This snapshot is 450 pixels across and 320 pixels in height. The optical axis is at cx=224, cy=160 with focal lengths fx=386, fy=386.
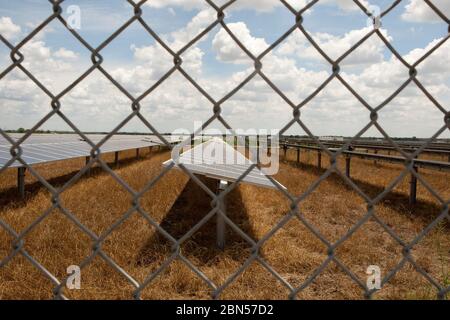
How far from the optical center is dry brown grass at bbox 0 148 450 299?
298cm

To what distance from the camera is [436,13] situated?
111cm

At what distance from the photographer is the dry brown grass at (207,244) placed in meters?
2.98

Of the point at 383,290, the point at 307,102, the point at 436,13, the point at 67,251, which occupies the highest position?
the point at 436,13

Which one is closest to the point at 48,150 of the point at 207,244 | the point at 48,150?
the point at 48,150

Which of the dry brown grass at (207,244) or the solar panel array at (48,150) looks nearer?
the dry brown grass at (207,244)

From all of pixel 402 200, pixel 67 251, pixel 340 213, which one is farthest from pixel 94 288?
pixel 402 200

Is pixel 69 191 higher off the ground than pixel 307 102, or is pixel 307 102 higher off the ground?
pixel 307 102

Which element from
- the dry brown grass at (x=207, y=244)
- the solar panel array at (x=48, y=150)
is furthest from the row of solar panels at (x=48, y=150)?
the dry brown grass at (x=207, y=244)

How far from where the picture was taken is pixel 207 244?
4191 mm

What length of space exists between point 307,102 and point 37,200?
5865mm

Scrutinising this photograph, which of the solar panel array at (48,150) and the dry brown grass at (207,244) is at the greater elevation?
the solar panel array at (48,150)

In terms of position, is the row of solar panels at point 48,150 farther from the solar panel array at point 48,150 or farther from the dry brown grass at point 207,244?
the dry brown grass at point 207,244

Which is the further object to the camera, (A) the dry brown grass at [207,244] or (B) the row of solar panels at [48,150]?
(B) the row of solar panels at [48,150]

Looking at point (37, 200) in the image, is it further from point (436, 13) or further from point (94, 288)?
point (436, 13)
